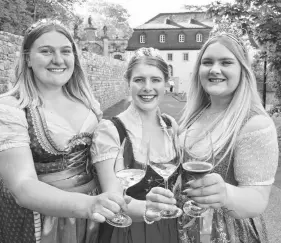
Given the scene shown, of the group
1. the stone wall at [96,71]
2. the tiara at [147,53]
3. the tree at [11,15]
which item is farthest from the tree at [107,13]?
the tiara at [147,53]

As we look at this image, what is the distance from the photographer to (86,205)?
1656 mm

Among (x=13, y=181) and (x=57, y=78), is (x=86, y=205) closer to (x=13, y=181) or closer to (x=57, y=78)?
(x=13, y=181)

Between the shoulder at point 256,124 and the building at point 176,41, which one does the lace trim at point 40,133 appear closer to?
the shoulder at point 256,124

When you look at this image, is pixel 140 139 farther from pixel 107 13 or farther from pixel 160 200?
pixel 107 13

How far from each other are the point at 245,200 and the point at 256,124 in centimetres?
47

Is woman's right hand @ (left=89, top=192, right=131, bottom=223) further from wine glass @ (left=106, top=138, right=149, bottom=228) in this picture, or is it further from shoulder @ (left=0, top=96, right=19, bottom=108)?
shoulder @ (left=0, top=96, right=19, bottom=108)

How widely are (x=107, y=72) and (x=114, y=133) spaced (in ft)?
62.9

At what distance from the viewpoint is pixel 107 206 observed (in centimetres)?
157

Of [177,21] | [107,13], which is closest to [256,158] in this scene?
[107,13]

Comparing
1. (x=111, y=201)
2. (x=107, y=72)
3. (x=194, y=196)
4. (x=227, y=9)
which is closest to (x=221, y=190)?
(x=194, y=196)

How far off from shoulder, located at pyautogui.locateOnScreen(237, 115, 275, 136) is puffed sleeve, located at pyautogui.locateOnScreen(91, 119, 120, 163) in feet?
2.45

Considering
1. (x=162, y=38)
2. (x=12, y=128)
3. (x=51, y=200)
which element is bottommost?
(x=51, y=200)

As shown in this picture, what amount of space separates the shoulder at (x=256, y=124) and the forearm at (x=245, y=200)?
0.32 metres

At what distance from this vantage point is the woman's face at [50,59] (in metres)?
2.20
